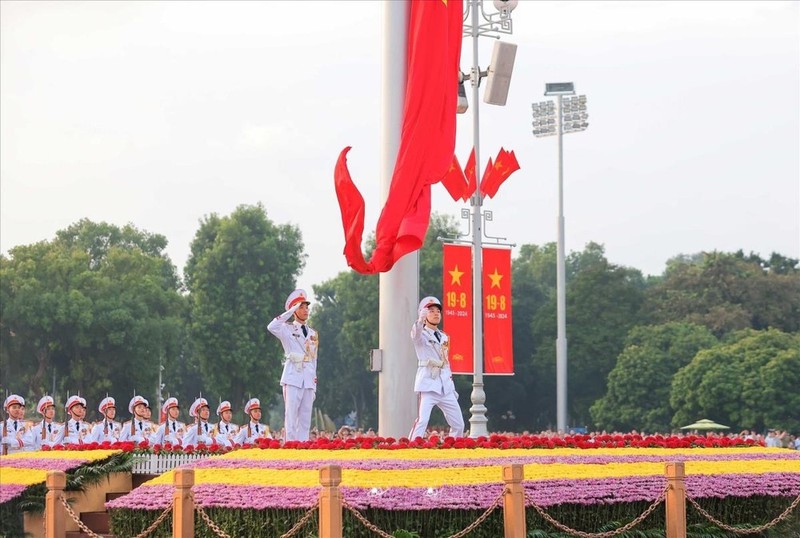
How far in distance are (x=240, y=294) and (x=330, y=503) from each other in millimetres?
43950

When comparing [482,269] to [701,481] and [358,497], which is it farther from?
[358,497]

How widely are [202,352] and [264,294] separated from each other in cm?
366

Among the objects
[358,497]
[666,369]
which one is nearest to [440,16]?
[358,497]

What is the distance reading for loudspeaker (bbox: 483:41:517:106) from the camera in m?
23.2

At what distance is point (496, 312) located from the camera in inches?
982

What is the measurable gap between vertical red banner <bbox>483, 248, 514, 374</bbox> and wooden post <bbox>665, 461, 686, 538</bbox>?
37.1 ft

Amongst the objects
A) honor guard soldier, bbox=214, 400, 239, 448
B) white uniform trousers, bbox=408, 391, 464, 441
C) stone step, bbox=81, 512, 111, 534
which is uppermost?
white uniform trousers, bbox=408, 391, 464, 441

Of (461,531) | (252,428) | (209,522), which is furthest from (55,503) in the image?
(252,428)

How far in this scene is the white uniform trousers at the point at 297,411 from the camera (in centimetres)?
1728

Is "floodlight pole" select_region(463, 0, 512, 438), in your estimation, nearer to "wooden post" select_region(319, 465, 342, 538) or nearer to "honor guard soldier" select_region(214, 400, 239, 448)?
"honor guard soldier" select_region(214, 400, 239, 448)

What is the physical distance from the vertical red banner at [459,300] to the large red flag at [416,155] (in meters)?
6.10

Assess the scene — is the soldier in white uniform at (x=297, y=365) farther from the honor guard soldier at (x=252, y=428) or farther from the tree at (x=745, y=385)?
the tree at (x=745, y=385)

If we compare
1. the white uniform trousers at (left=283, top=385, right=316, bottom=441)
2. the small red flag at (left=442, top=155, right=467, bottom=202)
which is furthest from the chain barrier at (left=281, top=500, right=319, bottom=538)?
the small red flag at (left=442, top=155, right=467, bottom=202)

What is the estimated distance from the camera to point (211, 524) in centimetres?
1216
